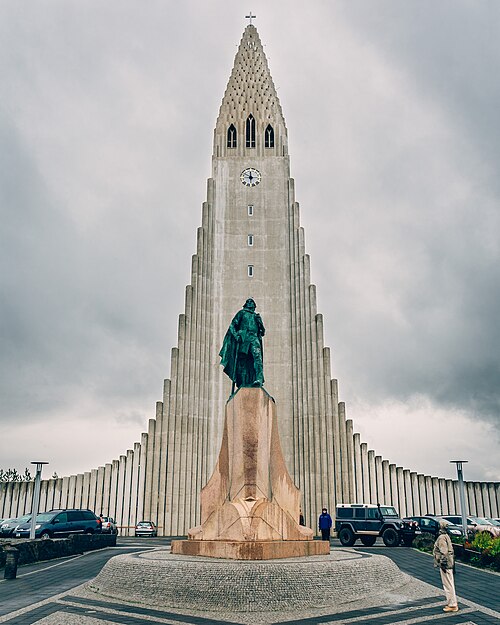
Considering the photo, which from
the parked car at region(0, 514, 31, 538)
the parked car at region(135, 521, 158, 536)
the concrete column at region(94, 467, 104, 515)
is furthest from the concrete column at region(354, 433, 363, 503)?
the parked car at region(0, 514, 31, 538)

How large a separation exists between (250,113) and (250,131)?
4.49 feet

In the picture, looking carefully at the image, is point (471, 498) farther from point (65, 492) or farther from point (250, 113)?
point (250, 113)

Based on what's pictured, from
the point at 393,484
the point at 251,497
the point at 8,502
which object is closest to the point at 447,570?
the point at 251,497

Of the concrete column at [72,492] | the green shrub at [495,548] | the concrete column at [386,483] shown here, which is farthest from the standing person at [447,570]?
the concrete column at [72,492]

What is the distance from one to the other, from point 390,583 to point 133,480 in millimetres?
27874

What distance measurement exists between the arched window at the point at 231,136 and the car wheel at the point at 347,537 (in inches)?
1122

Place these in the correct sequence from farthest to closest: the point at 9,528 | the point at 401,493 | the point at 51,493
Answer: the point at 51,493
the point at 401,493
the point at 9,528

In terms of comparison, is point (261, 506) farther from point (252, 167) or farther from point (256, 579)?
point (252, 167)

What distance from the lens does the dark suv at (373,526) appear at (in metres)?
23.1

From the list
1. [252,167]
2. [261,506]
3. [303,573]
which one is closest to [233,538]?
[261,506]

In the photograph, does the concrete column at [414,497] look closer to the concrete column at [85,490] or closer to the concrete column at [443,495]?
the concrete column at [443,495]

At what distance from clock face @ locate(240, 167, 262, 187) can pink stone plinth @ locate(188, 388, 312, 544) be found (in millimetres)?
30339

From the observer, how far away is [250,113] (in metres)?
43.7

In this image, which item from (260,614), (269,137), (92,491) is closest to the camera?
(260,614)
